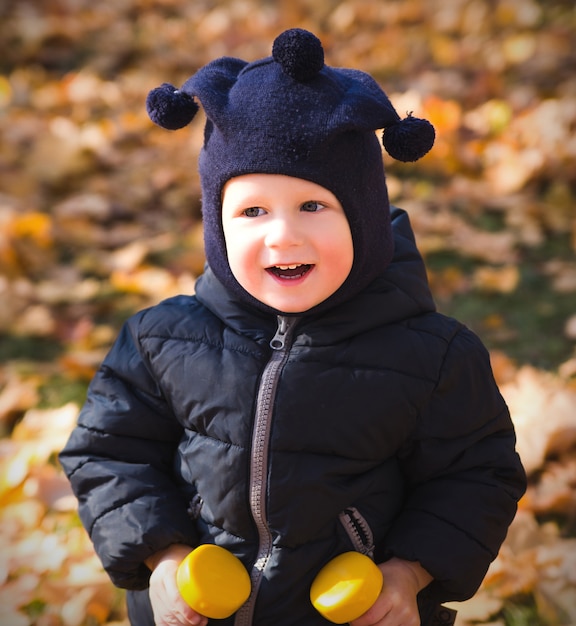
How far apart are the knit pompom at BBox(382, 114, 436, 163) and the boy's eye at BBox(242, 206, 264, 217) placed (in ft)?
0.84

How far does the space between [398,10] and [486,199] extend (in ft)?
8.91

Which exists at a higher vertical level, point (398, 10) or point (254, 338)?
point (398, 10)

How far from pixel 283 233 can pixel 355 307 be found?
0.24 m

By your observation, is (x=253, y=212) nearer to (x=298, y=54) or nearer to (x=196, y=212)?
(x=298, y=54)

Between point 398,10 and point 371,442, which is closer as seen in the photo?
point 371,442

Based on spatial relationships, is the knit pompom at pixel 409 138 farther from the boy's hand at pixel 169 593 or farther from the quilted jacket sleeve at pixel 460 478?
the boy's hand at pixel 169 593

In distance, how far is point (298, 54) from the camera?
1.35 meters

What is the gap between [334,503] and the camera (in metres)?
1.49

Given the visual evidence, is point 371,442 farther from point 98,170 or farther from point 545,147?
point 98,170

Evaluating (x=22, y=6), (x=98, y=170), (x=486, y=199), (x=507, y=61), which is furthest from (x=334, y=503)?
(x=22, y=6)

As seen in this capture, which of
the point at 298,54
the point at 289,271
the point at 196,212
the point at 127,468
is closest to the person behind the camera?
the point at 298,54

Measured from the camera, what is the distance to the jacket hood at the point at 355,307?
4.98 ft

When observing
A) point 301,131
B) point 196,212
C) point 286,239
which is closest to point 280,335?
point 286,239

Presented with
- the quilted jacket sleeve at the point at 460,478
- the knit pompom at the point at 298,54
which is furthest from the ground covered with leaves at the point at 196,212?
the knit pompom at the point at 298,54
